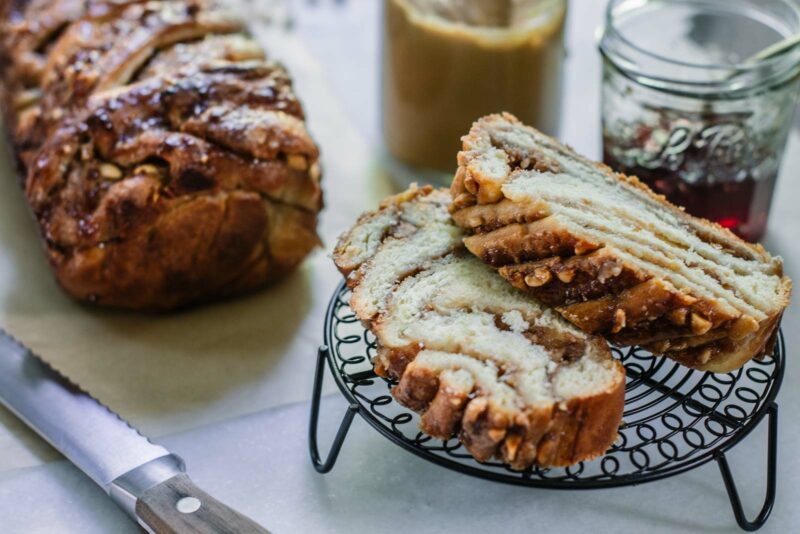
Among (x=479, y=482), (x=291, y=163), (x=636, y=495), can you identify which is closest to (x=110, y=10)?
(x=291, y=163)

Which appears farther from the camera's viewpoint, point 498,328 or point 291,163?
point 291,163

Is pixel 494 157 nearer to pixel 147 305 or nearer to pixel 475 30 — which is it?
pixel 475 30

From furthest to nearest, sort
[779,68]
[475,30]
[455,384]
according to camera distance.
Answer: [475,30] < [779,68] < [455,384]

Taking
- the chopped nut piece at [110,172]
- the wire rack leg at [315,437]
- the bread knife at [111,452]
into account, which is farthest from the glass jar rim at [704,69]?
the bread knife at [111,452]

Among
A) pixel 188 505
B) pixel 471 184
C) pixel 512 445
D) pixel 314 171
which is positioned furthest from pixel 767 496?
pixel 314 171

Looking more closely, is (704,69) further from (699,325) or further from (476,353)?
(476,353)

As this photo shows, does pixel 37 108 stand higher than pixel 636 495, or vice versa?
pixel 37 108

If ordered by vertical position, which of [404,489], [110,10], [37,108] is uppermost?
[110,10]

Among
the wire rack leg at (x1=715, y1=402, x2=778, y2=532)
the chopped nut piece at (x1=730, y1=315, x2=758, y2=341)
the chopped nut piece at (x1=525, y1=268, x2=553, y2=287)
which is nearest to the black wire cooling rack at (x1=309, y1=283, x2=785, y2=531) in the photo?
the wire rack leg at (x1=715, y1=402, x2=778, y2=532)
